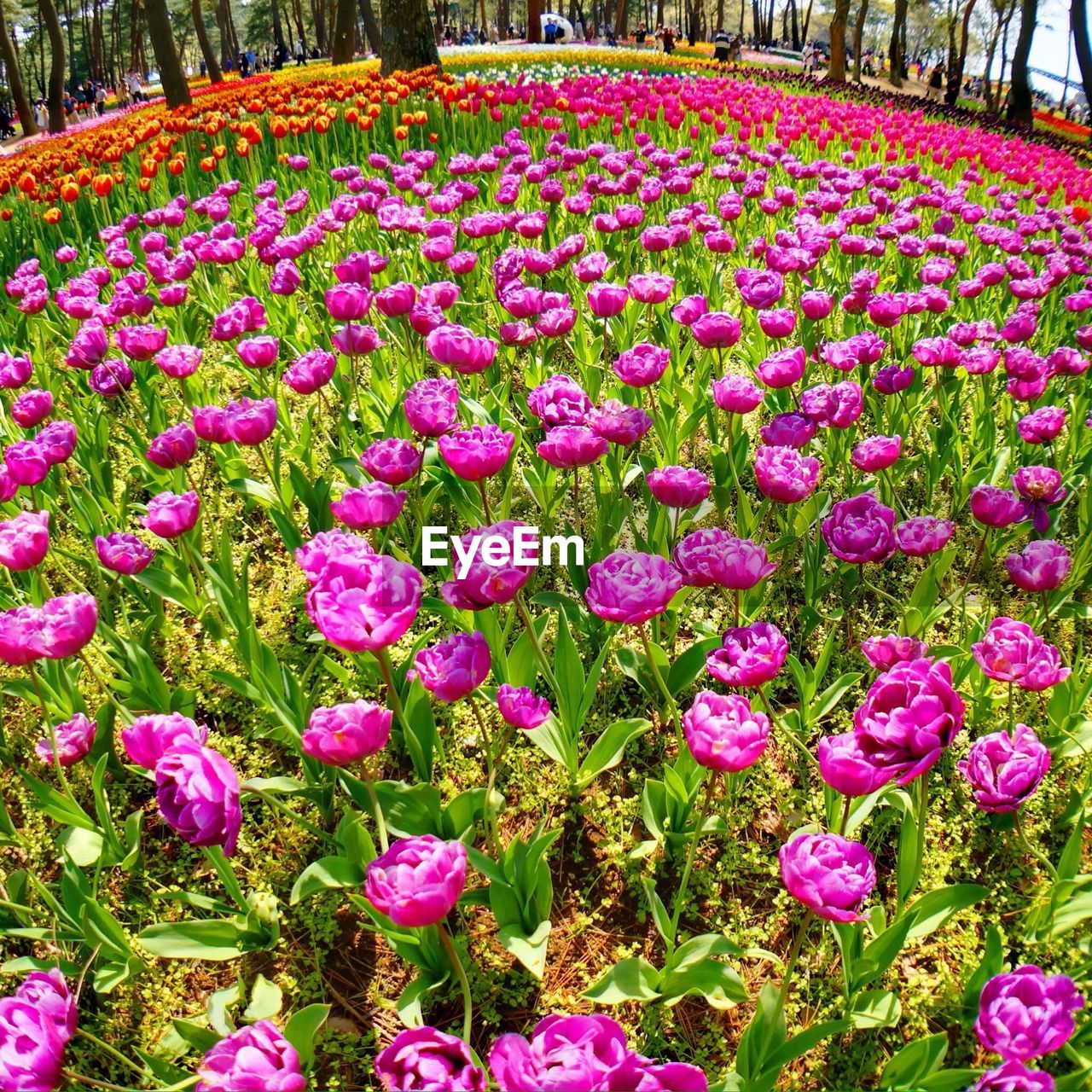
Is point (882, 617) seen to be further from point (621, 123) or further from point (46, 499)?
point (621, 123)

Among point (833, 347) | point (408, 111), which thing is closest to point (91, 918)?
point (833, 347)

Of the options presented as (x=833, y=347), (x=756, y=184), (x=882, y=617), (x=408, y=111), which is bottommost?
(x=882, y=617)

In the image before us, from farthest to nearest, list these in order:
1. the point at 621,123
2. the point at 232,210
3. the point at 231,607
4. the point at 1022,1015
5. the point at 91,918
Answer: the point at 621,123 < the point at 232,210 < the point at 231,607 < the point at 91,918 < the point at 1022,1015

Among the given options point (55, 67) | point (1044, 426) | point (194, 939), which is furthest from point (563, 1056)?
point (55, 67)

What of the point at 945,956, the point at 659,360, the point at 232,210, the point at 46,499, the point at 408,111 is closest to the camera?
the point at 945,956

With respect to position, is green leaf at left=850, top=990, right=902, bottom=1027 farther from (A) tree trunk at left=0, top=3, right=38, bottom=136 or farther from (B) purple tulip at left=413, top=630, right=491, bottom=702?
(A) tree trunk at left=0, top=3, right=38, bottom=136

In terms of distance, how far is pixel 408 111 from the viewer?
833cm

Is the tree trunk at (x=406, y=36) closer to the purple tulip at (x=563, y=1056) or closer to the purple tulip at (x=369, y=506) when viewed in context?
the purple tulip at (x=369, y=506)

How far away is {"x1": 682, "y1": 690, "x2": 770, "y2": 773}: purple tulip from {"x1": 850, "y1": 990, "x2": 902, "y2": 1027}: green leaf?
0.57 metres

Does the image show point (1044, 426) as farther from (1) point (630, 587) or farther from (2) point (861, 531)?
(1) point (630, 587)

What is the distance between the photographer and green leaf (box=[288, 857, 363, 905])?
1.71m

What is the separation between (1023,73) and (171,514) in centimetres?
2261

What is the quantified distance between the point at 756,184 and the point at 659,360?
317 centimetres

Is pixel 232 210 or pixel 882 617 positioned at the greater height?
pixel 232 210
